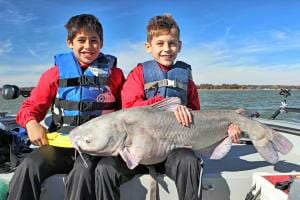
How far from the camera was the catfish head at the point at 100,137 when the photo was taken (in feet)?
8.96

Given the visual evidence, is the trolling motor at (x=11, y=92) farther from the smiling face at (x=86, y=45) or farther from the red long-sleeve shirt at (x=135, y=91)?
the red long-sleeve shirt at (x=135, y=91)

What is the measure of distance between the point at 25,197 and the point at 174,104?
48.0 inches

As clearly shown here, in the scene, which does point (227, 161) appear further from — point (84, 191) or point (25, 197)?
point (25, 197)

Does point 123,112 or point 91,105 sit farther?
point 91,105

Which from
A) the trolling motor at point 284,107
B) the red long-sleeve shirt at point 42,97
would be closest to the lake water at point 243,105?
the trolling motor at point 284,107

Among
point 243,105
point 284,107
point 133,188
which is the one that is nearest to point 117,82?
point 133,188

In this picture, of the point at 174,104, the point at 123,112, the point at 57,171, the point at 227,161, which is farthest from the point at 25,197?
the point at 227,161

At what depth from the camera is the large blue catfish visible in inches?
109

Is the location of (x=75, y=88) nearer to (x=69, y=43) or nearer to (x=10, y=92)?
(x=69, y=43)

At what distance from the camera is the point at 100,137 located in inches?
108

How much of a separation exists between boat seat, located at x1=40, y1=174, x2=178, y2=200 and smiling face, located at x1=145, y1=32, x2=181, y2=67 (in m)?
1.09

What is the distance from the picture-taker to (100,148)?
273 centimetres

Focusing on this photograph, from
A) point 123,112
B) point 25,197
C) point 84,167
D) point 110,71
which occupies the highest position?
point 110,71

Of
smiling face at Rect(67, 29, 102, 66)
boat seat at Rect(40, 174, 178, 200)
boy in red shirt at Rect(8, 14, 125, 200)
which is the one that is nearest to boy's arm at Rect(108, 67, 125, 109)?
boy in red shirt at Rect(8, 14, 125, 200)
